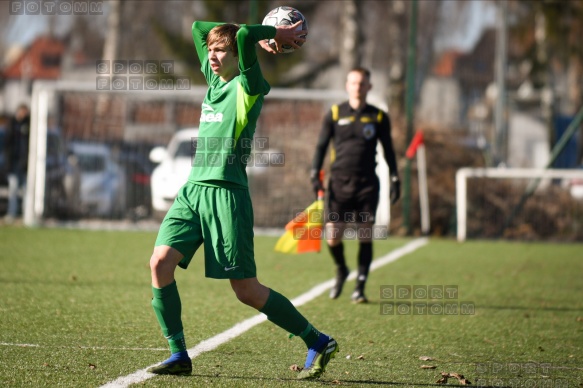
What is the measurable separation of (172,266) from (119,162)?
12030 millimetres

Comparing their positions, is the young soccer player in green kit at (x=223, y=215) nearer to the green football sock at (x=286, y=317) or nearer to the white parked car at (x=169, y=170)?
the green football sock at (x=286, y=317)

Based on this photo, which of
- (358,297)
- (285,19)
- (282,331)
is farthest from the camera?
(358,297)

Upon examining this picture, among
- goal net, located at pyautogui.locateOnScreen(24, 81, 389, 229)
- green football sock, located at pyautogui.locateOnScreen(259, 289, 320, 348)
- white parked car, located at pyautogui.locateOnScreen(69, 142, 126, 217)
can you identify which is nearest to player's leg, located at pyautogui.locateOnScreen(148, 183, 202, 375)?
green football sock, located at pyautogui.locateOnScreen(259, 289, 320, 348)

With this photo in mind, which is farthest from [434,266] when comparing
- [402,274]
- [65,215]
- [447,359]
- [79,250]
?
[65,215]

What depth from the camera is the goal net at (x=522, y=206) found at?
17.0m

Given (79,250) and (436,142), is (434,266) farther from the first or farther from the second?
(436,142)

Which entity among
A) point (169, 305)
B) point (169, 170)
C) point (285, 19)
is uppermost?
point (285, 19)

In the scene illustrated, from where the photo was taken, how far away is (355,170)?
30.0ft

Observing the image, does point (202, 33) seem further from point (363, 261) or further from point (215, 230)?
point (363, 261)

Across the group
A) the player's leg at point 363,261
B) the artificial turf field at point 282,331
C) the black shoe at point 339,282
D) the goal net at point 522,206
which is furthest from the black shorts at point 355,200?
the goal net at point 522,206

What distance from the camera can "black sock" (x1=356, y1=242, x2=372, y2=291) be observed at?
29.8ft

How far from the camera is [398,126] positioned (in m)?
18.7
